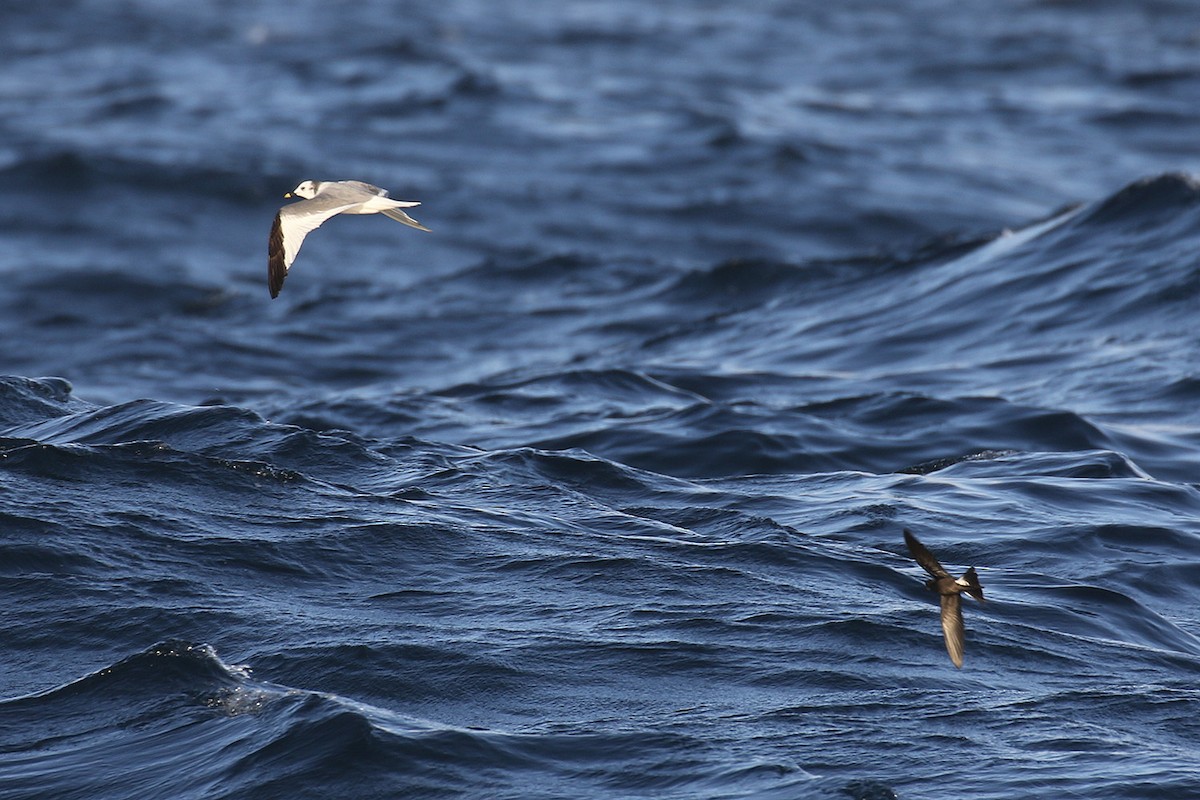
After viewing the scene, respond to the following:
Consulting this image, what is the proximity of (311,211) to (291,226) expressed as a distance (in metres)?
0.13

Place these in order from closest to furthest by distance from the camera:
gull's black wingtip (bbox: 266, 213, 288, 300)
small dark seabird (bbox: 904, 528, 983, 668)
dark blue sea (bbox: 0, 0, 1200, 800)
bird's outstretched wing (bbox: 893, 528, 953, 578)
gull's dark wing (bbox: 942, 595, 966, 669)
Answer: bird's outstretched wing (bbox: 893, 528, 953, 578) → small dark seabird (bbox: 904, 528, 983, 668) → gull's dark wing (bbox: 942, 595, 966, 669) → dark blue sea (bbox: 0, 0, 1200, 800) → gull's black wingtip (bbox: 266, 213, 288, 300)

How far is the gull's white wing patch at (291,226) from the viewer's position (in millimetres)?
8234

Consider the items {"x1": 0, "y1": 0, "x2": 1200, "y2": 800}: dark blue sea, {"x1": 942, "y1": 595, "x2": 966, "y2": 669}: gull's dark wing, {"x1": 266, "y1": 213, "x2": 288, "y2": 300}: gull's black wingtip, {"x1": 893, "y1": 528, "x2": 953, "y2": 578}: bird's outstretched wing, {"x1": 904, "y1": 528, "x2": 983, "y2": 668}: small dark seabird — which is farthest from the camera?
{"x1": 266, "y1": 213, "x2": 288, "y2": 300}: gull's black wingtip

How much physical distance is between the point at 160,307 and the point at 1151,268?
10.4 metres

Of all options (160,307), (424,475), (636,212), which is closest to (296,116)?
(636,212)

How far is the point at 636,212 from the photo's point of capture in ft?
72.5

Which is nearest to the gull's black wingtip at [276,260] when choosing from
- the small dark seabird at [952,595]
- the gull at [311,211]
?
the gull at [311,211]

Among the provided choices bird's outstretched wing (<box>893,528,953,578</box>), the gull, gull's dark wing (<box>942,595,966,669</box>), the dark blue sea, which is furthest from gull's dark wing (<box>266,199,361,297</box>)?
bird's outstretched wing (<box>893,528,953,578</box>)

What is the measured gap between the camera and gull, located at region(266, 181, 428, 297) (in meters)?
8.22

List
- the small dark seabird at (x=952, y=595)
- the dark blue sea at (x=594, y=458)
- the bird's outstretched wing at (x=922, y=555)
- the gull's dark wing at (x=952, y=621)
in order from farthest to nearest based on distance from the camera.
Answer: the dark blue sea at (x=594, y=458), the gull's dark wing at (x=952, y=621), the small dark seabird at (x=952, y=595), the bird's outstretched wing at (x=922, y=555)

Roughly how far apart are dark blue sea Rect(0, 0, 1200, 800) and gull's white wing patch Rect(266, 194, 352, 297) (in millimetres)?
1175

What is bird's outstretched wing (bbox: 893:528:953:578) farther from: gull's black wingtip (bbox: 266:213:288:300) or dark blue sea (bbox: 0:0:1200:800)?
gull's black wingtip (bbox: 266:213:288:300)

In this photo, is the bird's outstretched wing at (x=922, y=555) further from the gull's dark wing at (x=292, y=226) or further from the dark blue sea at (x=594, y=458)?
the gull's dark wing at (x=292, y=226)

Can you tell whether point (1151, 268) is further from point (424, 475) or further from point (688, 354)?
point (424, 475)
